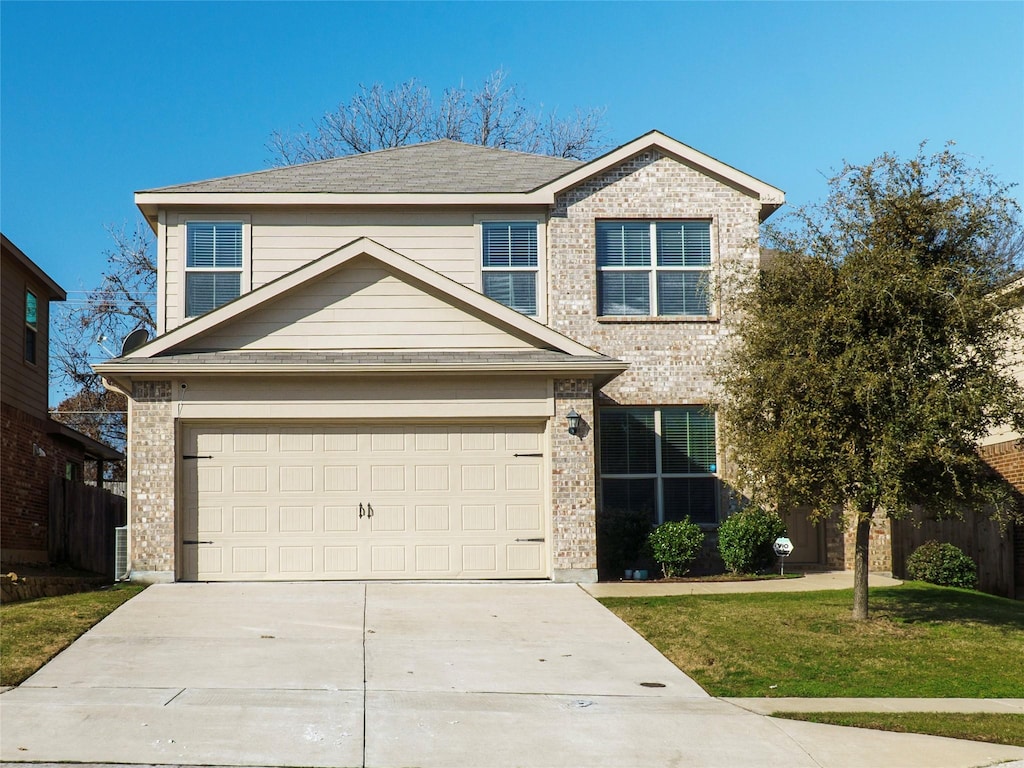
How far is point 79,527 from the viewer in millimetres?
22156

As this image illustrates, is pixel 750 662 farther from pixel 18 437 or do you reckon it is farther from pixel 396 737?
pixel 18 437

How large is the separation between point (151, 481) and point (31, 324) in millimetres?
8220

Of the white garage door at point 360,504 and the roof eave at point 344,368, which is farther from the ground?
the roof eave at point 344,368

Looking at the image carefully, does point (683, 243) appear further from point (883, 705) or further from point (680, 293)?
point (883, 705)

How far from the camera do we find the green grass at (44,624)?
34.8 ft

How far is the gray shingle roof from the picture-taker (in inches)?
765

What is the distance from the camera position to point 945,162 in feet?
42.5

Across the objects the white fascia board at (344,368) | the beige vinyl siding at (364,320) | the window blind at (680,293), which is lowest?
the white fascia board at (344,368)

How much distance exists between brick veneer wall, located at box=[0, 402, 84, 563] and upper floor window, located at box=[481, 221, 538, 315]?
8.64m

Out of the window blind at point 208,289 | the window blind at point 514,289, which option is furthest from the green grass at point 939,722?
the window blind at point 208,289

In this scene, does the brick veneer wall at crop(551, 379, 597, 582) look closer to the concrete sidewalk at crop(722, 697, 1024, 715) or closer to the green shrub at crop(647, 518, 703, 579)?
the green shrub at crop(647, 518, 703, 579)

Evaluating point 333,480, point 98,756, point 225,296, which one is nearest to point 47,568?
point 225,296

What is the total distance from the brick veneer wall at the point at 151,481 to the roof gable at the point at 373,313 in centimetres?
99

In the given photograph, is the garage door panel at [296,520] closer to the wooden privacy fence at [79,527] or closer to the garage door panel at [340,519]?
the garage door panel at [340,519]
